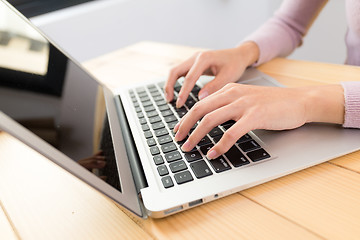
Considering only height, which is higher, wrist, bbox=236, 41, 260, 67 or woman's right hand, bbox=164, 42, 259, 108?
wrist, bbox=236, 41, 260, 67

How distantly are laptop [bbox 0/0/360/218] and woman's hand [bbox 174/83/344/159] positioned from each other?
0.06 feet

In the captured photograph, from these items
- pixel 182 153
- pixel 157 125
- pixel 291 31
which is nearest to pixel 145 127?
pixel 157 125

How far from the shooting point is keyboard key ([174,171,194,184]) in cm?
36

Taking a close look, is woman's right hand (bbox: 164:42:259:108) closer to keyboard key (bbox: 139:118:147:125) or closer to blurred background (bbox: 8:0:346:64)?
keyboard key (bbox: 139:118:147:125)

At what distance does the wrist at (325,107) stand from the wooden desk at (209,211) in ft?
0.21

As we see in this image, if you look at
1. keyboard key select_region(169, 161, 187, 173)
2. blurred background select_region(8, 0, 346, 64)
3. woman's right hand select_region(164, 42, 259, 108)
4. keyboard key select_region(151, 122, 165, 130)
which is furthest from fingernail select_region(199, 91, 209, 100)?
blurred background select_region(8, 0, 346, 64)

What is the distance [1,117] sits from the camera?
311mm

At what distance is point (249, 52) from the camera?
66 centimetres

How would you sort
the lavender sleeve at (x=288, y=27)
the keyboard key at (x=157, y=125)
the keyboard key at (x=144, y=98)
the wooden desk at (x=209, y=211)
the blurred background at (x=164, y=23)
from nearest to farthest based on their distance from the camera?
the wooden desk at (x=209, y=211)
the keyboard key at (x=157, y=125)
the keyboard key at (x=144, y=98)
the lavender sleeve at (x=288, y=27)
the blurred background at (x=164, y=23)

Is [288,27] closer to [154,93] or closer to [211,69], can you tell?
[211,69]

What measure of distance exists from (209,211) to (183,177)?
53 mm

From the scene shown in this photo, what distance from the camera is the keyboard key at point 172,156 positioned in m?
0.41

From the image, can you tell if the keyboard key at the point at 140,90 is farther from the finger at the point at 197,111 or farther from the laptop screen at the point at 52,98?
the finger at the point at 197,111

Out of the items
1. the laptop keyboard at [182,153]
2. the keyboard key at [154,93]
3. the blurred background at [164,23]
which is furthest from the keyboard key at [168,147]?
the blurred background at [164,23]
